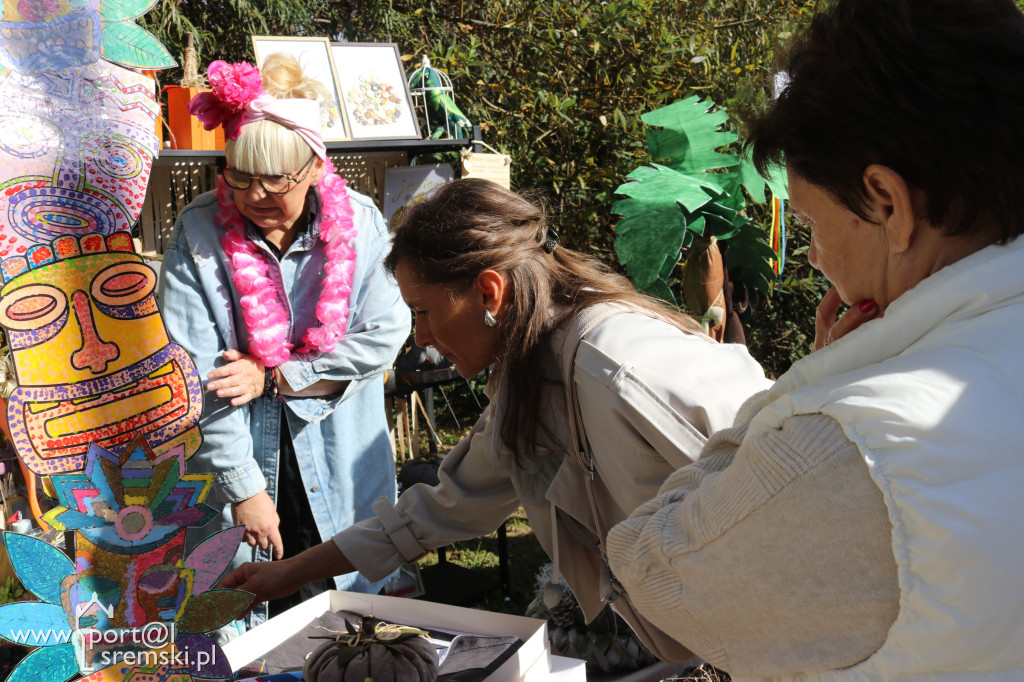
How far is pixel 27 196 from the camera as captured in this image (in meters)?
1.16

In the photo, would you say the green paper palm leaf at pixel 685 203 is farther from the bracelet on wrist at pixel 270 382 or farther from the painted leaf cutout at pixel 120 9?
the painted leaf cutout at pixel 120 9

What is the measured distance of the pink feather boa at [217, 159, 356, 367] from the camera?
2.18 m

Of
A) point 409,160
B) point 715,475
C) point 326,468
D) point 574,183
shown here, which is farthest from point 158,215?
point 715,475

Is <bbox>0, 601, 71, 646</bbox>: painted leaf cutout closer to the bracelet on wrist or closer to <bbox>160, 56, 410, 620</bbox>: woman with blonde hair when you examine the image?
<bbox>160, 56, 410, 620</bbox>: woman with blonde hair

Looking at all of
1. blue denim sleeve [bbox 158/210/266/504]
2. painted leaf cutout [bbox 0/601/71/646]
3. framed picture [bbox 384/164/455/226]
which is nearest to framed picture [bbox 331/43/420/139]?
framed picture [bbox 384/164/455/226]

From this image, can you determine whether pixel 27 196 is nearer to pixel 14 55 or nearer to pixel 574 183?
pixel 14 55

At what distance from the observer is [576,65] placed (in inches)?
192

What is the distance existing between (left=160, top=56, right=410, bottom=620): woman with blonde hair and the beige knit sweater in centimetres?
142

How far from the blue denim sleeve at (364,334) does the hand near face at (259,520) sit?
0.30m

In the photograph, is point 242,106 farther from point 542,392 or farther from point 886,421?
point 886,421

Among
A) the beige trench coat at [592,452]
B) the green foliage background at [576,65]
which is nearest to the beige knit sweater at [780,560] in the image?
the beige trench coat at [592,452]

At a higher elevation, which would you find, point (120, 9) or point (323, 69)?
point (323, 69)

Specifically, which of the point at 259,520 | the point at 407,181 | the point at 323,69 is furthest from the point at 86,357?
the point at 407,181

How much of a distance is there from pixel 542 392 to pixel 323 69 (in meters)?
2.46
